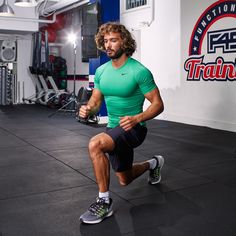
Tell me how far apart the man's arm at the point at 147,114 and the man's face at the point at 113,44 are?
1.23ft

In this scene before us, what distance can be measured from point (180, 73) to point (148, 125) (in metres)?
1.34

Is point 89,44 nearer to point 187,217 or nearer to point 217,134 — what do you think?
point 217,134

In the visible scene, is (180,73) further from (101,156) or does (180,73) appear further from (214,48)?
(101,156)

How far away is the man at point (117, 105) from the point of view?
231 cm

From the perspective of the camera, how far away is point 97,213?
2.30 meters

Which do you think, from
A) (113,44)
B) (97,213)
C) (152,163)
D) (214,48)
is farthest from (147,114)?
(214,48)

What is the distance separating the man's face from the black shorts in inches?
21.2

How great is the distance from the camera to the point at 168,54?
7.55m

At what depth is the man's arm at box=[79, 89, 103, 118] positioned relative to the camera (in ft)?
8.09

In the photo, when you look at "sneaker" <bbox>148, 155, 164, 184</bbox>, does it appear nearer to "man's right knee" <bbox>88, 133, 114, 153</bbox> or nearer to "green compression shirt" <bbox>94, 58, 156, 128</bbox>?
"green compression shirt" <bbox>94, 58, 156, 128</bbox>

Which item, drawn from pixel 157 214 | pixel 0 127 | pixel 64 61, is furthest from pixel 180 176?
pixel 64 61

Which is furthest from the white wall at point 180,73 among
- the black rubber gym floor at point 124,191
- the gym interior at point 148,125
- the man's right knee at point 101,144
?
the man's right knee at point 101,144

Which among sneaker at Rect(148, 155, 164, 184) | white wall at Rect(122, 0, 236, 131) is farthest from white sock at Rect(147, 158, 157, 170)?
white wall at Rect(122, 0, 236, 131)

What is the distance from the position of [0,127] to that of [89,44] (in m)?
2.43
